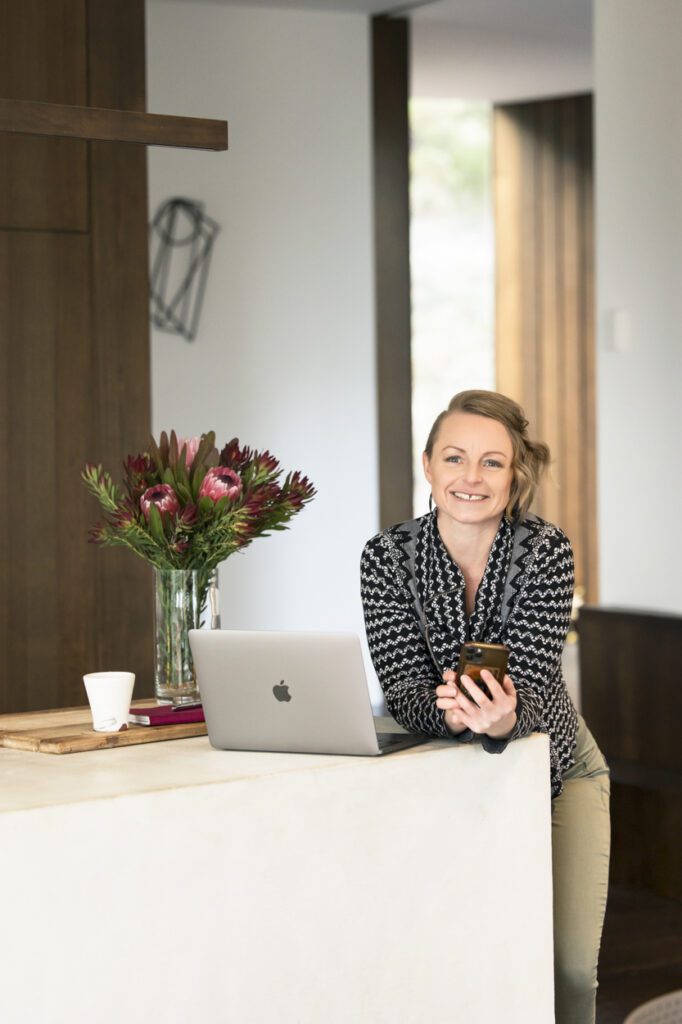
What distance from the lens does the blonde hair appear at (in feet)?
7.84

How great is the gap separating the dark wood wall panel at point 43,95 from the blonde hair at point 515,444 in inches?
65.8

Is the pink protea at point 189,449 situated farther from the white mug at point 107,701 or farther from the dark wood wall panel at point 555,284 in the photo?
the dark wood wall panel at point 555,284

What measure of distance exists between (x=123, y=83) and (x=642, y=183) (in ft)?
4.98

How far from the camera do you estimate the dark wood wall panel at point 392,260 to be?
566cm

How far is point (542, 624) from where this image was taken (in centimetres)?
228

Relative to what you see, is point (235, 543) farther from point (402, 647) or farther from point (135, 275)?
point (135, 275)

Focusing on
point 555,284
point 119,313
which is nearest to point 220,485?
point 119,313

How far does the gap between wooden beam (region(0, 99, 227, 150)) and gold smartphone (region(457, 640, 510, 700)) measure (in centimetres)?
98

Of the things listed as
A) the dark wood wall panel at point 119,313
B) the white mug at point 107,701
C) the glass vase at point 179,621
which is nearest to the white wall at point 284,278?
the dark wood wall panel at point 119,313

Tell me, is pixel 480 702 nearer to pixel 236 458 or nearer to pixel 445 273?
pixel 236 458

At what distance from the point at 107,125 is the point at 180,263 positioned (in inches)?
122

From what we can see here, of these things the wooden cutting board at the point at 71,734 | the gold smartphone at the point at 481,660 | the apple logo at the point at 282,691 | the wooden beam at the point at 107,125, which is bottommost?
the wooden cutting board at the point at 71,734

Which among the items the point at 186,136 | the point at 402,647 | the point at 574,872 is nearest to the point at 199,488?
the point at 402,647

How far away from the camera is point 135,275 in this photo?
3.78 metres
